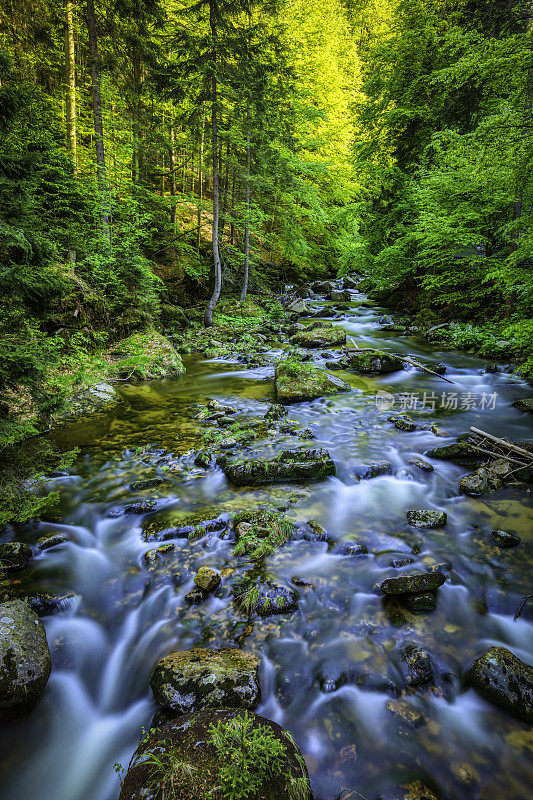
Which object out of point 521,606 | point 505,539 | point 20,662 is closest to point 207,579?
point 20,662

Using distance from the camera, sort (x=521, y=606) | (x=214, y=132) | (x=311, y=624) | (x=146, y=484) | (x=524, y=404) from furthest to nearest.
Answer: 1. (x=214, y=132)
2. (x=524, y=404)
3. (x=146, y=484)
4. (x=521, y=606)
5. (x=311, y=624)

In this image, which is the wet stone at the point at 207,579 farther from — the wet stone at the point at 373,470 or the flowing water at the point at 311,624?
the wet stone at the point at 373,470

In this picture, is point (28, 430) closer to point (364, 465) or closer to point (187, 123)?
point (364, 465)

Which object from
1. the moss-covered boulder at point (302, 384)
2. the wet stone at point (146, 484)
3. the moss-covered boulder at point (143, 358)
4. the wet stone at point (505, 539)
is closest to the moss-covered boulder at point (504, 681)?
the wet stone at point (505, 539)

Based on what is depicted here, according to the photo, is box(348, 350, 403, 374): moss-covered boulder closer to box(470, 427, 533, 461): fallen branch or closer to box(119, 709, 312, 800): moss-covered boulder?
box(470, 427, 533, 461): fallen branch

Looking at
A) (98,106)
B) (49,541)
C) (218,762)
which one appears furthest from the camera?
(98,106)

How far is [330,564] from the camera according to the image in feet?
12.2

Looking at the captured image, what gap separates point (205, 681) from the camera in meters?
2.41

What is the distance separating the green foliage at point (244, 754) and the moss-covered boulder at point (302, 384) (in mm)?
6154

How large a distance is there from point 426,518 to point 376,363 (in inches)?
248

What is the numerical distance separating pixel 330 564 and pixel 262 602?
89 centimetres

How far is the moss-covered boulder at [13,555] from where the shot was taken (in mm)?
3402

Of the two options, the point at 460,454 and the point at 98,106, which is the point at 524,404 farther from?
the point at 98,106

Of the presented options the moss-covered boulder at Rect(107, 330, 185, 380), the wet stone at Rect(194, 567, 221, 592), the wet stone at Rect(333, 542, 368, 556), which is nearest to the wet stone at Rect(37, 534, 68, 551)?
the wet stone at Rect(194, 567, 221, 592)
